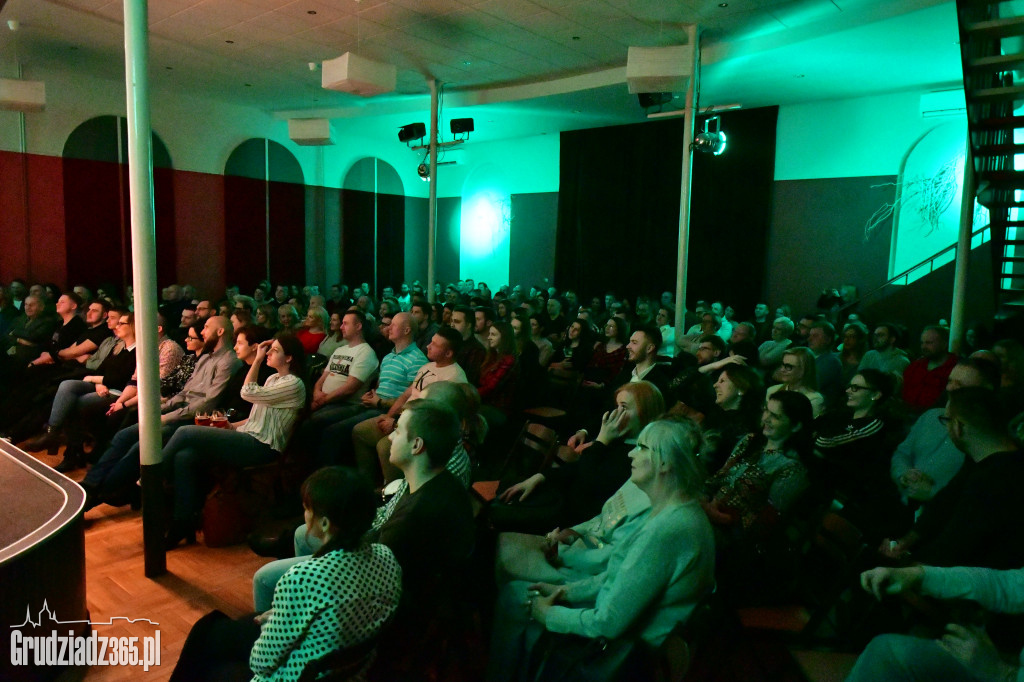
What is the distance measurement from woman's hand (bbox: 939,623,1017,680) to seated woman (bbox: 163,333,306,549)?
2.88 metres

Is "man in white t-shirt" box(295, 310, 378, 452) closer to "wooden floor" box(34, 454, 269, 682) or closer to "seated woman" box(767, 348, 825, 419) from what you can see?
"wooden floor" box(34, 454, 269, 682)

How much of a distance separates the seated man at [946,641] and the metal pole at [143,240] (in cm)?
273

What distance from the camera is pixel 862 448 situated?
301cm

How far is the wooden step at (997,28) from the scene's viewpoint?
3.90 m

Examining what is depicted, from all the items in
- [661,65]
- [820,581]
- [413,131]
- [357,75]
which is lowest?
[820,581]

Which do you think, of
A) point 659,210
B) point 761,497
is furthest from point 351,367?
point 659,210

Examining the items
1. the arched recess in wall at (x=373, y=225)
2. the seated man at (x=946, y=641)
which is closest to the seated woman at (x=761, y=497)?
the seated man at (x=946, y=641)

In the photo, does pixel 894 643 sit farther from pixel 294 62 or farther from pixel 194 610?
→ pixel 294 62

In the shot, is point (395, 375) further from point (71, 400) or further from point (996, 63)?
point (996, 63)

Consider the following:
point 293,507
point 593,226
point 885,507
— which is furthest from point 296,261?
point 885,507

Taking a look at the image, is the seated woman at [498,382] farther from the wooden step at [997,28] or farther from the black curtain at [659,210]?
the black curtain at [659,210]

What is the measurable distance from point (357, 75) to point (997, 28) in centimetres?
491

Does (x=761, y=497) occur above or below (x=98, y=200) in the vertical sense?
below

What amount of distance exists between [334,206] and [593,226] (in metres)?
5.19
